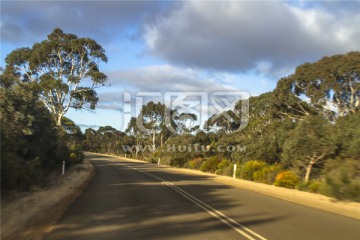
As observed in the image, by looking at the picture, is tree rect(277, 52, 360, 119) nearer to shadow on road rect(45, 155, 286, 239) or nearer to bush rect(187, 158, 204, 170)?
bush rect(187, 158, 204, 170)

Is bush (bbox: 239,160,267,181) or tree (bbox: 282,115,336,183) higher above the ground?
tree (bbox: 282,115,336,183)

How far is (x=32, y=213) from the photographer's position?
35.6ft

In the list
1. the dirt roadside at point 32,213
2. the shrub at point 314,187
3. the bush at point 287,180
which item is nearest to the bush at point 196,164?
the bush at point 287,180

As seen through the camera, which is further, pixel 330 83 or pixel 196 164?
pixel 196 164

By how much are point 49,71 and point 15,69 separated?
3.50 metres

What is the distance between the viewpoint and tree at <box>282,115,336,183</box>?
22.4 m

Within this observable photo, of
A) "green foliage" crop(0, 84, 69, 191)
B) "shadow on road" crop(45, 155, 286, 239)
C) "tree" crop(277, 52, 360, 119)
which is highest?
"tree" crop(277, 52, 360, 119)

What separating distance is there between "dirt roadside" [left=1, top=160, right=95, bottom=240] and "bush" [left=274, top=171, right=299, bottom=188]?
12.6 m

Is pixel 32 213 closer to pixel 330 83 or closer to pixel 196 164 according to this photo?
pixel 330 83

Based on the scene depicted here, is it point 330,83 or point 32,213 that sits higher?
point 330,83

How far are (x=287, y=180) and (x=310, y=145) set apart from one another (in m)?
2.43

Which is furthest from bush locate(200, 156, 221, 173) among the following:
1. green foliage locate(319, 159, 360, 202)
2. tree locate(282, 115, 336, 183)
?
green foliage locate(319, 159, 360, 202)

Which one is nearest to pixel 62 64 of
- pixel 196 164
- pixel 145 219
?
pixel 196 164

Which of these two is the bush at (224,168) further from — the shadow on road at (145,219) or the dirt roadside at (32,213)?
the dirt roadside at (32,213)
